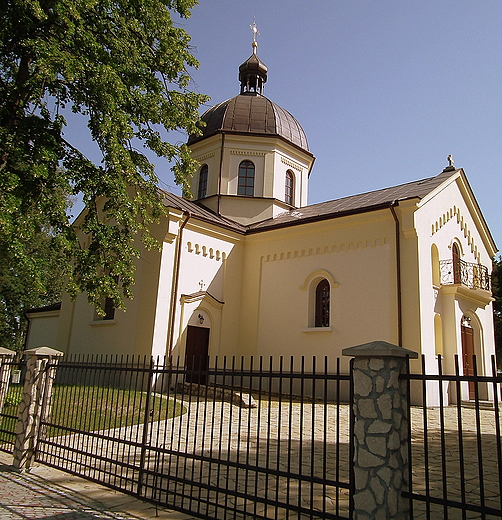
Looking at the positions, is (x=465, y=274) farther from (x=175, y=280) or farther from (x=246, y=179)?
(x=175, y=280)

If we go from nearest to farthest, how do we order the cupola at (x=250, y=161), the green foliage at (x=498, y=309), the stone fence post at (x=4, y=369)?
the stone fence post at (x=4, y=369)
the cupola at (x=250, y=161)
the green foliage at (x=498, y=309)

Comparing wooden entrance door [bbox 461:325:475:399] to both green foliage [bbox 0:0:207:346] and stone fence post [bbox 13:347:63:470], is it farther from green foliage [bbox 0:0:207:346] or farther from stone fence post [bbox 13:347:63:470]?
stone fence post [bbox 13:347:63:470]

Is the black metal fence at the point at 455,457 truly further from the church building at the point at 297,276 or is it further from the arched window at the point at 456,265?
the arched window at the point at 456,265

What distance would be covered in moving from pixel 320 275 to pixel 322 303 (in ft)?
3.04

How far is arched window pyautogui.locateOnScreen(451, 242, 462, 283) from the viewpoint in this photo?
601 inches

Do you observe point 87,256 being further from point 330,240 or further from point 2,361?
point 330,240

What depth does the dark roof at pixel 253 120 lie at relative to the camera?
2027 centimetres

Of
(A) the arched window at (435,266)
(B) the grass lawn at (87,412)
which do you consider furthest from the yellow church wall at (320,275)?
(B) the grass lawn at (87,412)

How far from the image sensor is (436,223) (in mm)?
14953

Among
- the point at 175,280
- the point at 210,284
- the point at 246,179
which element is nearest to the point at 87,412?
the point at 175,280

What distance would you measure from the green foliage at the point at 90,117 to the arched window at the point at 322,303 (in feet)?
19.2

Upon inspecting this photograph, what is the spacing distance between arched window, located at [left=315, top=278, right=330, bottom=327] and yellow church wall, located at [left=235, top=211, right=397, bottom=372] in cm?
32

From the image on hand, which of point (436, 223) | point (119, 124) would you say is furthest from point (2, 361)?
point (436, 223)

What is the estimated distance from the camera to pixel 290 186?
20.9 metres
